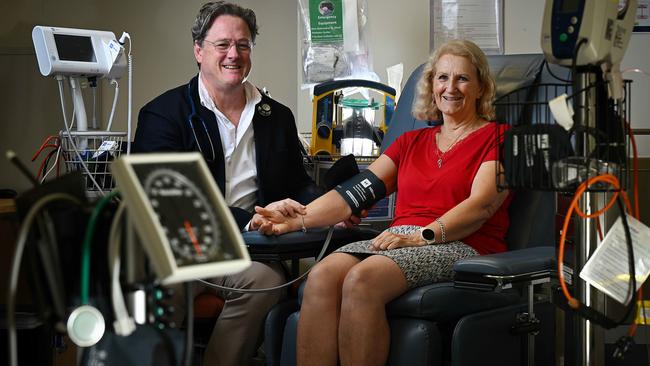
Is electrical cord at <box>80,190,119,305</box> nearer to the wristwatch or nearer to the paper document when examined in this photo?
the paper document

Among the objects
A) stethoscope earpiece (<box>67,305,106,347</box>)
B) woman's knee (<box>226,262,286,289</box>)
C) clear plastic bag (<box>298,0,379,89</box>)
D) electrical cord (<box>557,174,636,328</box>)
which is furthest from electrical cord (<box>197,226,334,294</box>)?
stethoscope earpiece (<box>67,305,106,347</box>)

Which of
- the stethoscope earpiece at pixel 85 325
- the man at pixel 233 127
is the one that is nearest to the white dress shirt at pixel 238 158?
the man at pixel 233 127

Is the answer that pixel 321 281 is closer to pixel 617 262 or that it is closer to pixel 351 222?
pixel 351 222

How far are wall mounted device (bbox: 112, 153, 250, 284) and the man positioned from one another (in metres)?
1.68

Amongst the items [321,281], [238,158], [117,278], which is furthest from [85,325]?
[238,158]

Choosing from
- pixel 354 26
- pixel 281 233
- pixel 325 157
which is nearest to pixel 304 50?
pixel 354 26

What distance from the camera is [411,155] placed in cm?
272

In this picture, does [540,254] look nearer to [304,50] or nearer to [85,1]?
[304,50]

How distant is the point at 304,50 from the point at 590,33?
211 cm

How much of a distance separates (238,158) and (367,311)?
80 centimetres

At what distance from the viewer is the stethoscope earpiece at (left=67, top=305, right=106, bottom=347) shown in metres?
1.00

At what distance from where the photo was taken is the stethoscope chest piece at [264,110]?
285 cm

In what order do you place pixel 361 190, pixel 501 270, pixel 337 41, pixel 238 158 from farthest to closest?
pixel 337 41, pixel 238 158, pixel 361 190, pixel 501 270

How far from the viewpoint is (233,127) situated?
9.15 ft
